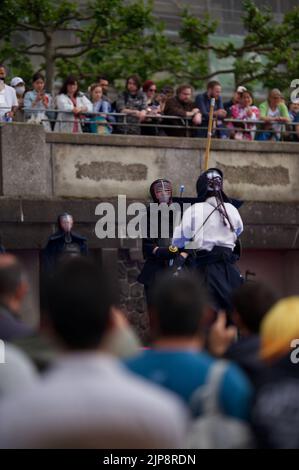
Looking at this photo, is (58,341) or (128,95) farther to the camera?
(128,95)

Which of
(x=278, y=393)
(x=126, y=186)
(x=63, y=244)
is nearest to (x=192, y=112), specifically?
(x=126, y=186)

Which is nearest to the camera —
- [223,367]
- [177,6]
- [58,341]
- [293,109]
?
[58,341]

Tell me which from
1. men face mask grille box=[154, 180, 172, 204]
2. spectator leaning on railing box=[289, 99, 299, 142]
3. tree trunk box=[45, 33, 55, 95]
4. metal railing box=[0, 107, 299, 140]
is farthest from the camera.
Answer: tree trunk box=[45, 33, 55, 95]

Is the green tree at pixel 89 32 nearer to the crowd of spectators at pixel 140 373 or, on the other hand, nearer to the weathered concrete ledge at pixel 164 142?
the weathered concrete ledge at pixel 164 142

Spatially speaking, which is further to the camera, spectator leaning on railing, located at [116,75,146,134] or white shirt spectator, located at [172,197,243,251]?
spectator leaning on railing, located at [116,75,146,134]

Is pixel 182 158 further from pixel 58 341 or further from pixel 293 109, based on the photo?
pixel 58 341

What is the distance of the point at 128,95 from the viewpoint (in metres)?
18.8

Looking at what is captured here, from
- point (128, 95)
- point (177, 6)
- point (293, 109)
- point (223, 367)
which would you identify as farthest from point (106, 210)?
point (177, 6)

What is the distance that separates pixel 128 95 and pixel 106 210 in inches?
68.8

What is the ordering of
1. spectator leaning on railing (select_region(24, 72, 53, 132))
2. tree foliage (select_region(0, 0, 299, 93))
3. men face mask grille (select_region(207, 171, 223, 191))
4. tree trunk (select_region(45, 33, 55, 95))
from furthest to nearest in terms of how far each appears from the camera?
tree trunk (select_region(45, 33, 55, 95)) < tree foliage (select_region(0, 0, 299, 93)) < spectator leaning on railing (select_region(24, 72, 53, 132)) < men face mask grille (select_region(207, 171, 223, 191))

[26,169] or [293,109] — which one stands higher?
[293,109]

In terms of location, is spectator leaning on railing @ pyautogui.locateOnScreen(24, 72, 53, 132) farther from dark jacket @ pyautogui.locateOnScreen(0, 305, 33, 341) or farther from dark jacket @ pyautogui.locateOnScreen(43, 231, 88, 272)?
dark jacket @ pyautogui.locateOnScreen(0, 305, 33, 341)

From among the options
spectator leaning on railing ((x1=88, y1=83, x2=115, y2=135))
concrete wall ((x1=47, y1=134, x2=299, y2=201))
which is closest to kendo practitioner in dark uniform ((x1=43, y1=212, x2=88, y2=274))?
concrete wall ((x1=47, y1=134, x2=299, y2=201))

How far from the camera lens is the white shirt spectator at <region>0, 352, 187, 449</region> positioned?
4.67 meters
